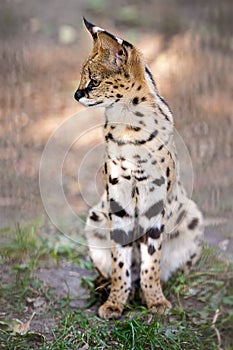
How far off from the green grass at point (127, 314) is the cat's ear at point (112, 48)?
157 cm

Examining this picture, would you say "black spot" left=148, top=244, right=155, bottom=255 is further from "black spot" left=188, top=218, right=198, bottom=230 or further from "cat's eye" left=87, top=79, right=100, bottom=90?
"cat's eye" left=87, top=79, right=100, bottom=90

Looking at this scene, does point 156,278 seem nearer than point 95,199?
Yes

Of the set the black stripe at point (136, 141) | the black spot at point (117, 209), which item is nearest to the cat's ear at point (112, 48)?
the black stripe at point (136, 141)

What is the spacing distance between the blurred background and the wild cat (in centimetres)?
61

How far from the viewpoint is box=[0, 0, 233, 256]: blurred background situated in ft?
21.4

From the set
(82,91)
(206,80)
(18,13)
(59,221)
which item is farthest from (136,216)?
(18,13)

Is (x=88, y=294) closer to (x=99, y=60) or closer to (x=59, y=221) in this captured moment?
(x=59, y=221)

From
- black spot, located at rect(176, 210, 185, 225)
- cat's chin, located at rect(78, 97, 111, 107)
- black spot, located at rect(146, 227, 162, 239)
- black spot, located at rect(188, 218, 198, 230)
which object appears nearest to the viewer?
cat's chin, located at rect(78, 97, 111, 107)

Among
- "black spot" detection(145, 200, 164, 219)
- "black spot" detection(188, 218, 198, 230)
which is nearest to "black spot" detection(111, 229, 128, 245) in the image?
"black spot" detection(145, 200, 164, 219)

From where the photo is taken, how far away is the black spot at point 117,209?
4.79 metres

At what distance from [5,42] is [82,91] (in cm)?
514

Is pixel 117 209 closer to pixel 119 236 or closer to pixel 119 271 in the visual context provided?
pixel 119 236

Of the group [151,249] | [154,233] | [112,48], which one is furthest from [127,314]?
[112,48]

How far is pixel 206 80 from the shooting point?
29.0 ft
